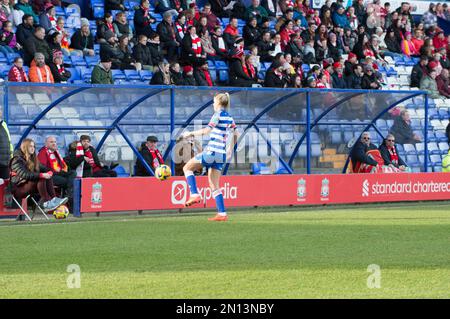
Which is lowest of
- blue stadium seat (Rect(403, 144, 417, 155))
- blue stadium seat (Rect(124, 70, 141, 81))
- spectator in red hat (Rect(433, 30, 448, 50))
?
blue stadium seat (Rect(403, 144, 417, 155))

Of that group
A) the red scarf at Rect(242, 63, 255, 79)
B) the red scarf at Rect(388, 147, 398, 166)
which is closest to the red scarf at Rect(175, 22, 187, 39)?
the red scarf at Rect(242, 63, 255, 79)

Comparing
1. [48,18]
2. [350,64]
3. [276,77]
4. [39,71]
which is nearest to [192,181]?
[39,71]

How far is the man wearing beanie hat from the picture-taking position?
25.3m

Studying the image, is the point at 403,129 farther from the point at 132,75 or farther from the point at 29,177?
the point at 29,177

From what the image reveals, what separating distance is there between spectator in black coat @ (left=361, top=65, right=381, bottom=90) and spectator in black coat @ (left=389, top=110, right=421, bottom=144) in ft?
13.0

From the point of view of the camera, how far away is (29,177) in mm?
18922

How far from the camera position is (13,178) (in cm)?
1900

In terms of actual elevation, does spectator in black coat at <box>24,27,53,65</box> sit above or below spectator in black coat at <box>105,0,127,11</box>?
below

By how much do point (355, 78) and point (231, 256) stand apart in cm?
1698

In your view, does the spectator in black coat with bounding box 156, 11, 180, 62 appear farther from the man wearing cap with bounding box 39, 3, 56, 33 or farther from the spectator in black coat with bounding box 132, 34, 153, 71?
the man wearing cap with bounding box 39, 3, 56, 33
